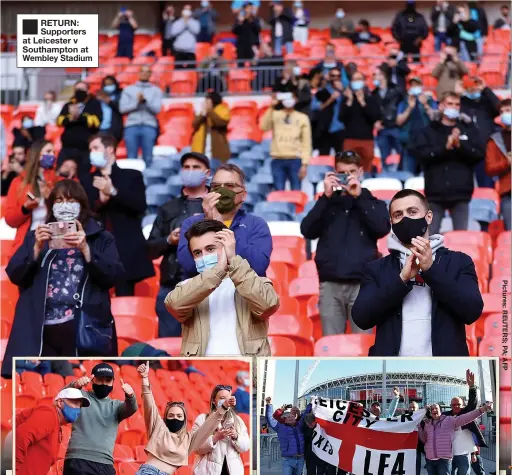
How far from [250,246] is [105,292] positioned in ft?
3.62

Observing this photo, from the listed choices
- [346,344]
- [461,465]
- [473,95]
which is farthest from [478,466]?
[473,95]

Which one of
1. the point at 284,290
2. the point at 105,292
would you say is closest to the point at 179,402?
the point at 105,292

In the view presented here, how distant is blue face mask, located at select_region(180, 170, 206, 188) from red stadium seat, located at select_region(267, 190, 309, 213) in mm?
3912

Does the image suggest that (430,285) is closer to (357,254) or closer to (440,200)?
(357,254)

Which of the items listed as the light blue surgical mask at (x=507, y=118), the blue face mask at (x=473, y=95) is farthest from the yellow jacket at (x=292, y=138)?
the light blue surgical mask at (x=507, y=118)

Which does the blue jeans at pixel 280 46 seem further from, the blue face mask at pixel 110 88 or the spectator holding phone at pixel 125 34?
the blue face mask at pixel 110 88

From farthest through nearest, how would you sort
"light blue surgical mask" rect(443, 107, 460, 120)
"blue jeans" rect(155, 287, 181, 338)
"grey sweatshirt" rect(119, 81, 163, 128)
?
"grey sweatshirt" rect(119, 81, 163, 128)
"light blue surgical mask" rect(443, 107, 460, 120)
"blue jeans" rect(155, 287, 181, 338)

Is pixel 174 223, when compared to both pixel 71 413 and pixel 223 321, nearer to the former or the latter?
pixel 223 321

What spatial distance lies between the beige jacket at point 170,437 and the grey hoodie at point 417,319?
0.92 m

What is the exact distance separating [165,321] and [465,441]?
3.08 meters

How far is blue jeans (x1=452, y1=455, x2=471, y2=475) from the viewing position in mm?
5531

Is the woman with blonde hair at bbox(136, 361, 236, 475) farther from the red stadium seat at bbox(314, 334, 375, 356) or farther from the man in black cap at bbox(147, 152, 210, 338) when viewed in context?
the man in black cap at bbox(147, 152, 210, 338)

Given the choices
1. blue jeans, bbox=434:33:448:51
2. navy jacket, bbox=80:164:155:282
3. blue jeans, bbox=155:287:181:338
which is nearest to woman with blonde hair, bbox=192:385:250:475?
blue jeans, bbox=155:287:181:338

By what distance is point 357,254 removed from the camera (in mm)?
7664
